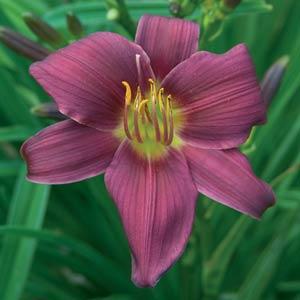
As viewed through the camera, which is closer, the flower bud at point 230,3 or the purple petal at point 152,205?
the purple petal at point 152,205

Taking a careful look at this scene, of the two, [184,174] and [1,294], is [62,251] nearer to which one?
[1,294]

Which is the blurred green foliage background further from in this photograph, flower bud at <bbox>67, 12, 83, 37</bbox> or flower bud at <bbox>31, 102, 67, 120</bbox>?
flower bud at <bbox>31, 102, 67, 120</bbox>

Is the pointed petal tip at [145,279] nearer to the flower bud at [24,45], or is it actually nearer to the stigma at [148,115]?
the stigma at [148,115]

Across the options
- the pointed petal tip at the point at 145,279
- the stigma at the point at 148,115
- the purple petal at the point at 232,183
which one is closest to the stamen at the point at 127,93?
the stigma at the point at 148,115

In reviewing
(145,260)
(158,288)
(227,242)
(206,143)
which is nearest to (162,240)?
(145,260)

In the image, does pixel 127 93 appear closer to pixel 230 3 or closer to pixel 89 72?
pixel 89 72

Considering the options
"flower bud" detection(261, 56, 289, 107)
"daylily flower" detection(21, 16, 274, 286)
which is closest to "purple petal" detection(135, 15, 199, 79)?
"daylily flower" detection(21, 16, 274, 286)
